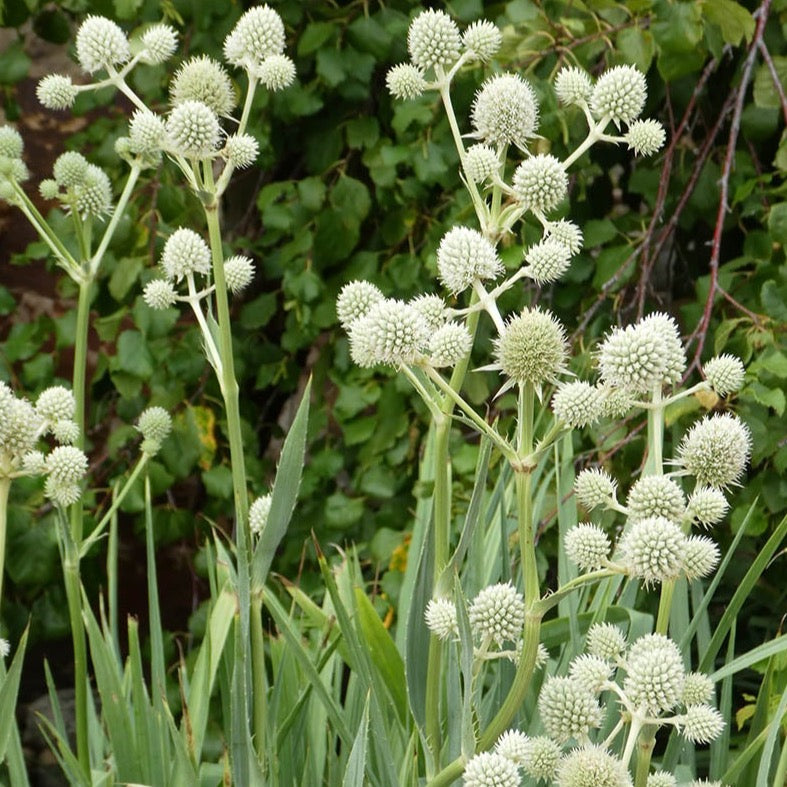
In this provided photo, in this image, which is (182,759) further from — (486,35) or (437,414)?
(486,35)

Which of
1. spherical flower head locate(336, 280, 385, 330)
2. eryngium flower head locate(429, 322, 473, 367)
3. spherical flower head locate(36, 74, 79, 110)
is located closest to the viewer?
eryngium flower head locate(429, 322, 473, 367)

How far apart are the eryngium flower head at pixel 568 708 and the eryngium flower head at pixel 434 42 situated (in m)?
0.61

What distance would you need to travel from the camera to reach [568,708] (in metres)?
0.95

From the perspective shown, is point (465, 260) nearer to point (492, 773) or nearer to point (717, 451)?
point (717, 451)

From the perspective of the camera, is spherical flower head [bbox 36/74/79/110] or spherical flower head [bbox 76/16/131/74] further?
spherical flower head [bbox 36/74/79/110]

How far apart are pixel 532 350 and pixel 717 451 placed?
0.21 meters

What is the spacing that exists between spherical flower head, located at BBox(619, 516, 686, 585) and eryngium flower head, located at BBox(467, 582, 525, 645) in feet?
0.39

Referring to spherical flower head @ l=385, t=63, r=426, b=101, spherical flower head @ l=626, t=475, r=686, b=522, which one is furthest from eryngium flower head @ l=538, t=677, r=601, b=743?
spherical flower head @ l=385, t=63, r=426, b=101

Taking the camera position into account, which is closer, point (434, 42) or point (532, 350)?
point (532, 350)

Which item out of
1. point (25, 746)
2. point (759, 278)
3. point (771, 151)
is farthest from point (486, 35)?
point (25, 746)

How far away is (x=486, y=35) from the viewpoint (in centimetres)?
124

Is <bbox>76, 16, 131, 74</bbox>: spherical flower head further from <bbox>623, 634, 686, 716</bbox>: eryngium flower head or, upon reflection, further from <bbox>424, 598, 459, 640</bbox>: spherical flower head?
<bbox>623, 634, 686, 716</bbox>: eryngium flower head

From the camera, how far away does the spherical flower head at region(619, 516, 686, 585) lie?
90 centimetres

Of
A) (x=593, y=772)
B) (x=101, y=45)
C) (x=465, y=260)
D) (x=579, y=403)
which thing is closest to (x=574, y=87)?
(x=465, y=260)
